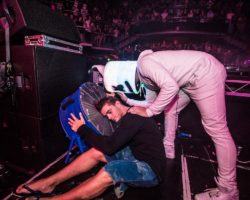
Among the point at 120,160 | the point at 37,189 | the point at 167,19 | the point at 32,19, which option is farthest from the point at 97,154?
the point at 167,19

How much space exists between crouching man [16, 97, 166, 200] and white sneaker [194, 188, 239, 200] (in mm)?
447

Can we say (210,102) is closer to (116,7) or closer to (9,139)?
(9,139)

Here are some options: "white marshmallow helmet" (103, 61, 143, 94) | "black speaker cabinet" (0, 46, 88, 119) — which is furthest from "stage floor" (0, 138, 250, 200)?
"white marshmallow helmet" (103, 61, 143, 94)

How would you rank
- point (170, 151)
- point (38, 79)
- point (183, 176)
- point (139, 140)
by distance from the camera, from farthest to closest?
point (170, 151)
point (183, 176)
point (38, 79)
point (139, 140)

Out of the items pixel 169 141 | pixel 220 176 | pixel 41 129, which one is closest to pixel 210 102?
pixel 220 176

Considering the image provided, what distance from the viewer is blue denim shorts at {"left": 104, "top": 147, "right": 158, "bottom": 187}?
137cm

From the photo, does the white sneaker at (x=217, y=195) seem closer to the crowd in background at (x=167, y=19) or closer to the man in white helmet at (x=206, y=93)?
the man in white helmet at (x=206, y=93)

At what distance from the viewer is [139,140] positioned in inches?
58.1

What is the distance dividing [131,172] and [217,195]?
2.51 ft

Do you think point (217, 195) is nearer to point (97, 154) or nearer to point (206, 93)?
point (206, 93)

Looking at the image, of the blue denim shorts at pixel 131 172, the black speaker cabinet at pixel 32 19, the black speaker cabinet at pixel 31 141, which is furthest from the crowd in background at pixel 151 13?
the blue denim shorts at pixel 131 172

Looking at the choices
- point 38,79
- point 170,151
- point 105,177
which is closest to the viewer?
point 105,177

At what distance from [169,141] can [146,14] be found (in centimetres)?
801

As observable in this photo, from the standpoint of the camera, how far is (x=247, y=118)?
253 cm
